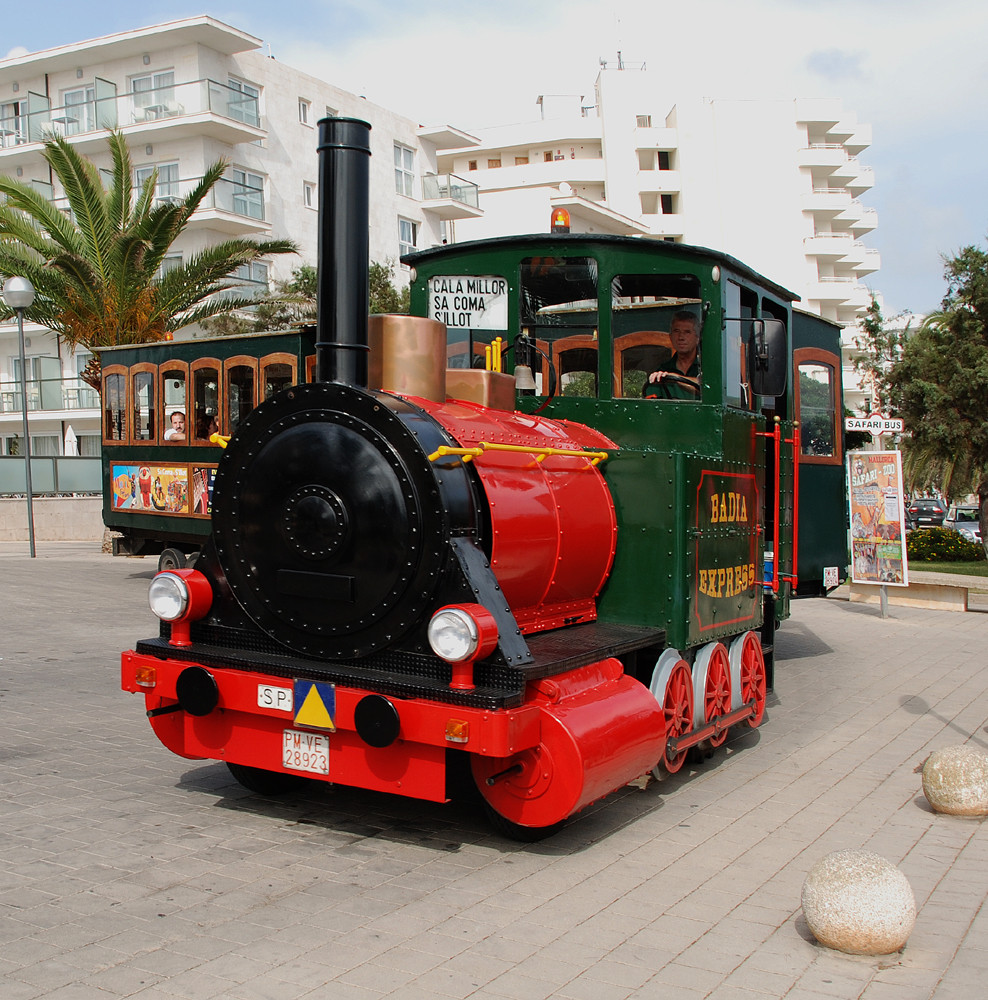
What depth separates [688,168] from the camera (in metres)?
58.3

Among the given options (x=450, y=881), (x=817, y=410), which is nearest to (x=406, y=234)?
(x=817, y=410)

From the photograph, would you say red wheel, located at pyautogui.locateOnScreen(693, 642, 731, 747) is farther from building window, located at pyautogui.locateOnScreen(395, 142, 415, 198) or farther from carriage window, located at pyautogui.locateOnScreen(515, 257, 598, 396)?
building window, located at pyautogui.locateOnScreen(395, 142, 415, 198)

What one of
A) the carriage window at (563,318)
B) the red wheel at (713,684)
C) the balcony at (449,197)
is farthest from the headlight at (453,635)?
the balcony at (449,197)

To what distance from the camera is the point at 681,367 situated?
6340 mm

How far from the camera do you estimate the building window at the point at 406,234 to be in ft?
127

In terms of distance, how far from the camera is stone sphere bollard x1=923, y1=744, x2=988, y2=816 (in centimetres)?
551

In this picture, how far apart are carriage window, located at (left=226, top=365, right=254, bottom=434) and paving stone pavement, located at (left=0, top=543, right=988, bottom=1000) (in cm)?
783

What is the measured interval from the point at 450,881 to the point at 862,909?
1.62 metres

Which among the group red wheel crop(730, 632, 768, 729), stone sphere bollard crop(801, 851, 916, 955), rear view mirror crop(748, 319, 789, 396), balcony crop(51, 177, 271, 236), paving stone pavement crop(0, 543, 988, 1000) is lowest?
paving stone pavement crop(0, 543, 988, 1000)

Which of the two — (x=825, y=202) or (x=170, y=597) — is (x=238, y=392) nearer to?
(x=170, y=597)

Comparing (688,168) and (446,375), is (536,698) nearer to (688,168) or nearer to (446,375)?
(446,375)

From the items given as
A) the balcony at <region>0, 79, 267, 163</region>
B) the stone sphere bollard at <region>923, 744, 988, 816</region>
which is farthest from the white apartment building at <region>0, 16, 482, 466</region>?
the stone sphere bollard at <region>923, 744, 988, 816</region>

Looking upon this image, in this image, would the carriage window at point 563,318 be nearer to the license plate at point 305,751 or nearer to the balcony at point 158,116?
the license plate at point 305,751

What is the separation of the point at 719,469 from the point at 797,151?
192 feet
